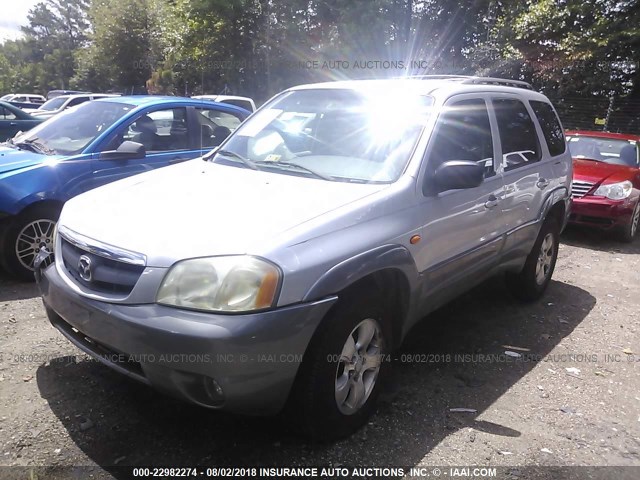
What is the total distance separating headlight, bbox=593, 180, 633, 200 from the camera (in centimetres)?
745

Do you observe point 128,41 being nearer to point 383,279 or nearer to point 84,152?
point 84,152

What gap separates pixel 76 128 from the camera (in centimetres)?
546

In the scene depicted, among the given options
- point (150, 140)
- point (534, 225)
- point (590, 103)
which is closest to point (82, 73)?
point (590, 103)

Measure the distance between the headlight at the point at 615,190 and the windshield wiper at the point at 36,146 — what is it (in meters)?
6.91

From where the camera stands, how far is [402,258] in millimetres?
2885

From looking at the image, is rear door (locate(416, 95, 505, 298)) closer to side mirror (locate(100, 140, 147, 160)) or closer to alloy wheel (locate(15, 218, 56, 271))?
side mirror (locate(100, 140, 147, 160))

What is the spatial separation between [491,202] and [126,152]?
332cm

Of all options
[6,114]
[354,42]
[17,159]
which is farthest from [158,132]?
[354,42]

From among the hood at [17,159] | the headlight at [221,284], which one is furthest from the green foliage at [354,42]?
the headlight at [221,284]

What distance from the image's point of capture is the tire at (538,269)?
479cm

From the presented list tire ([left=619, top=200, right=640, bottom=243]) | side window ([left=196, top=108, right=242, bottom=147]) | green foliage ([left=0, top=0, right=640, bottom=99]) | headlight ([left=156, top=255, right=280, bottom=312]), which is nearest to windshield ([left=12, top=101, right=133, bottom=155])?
side window ([left=196, top=108, right=242, bottom=147])

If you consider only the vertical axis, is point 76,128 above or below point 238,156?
below

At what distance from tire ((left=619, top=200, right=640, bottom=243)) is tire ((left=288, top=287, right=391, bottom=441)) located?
6.20 metres

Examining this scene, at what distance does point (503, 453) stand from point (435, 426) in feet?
1.23
